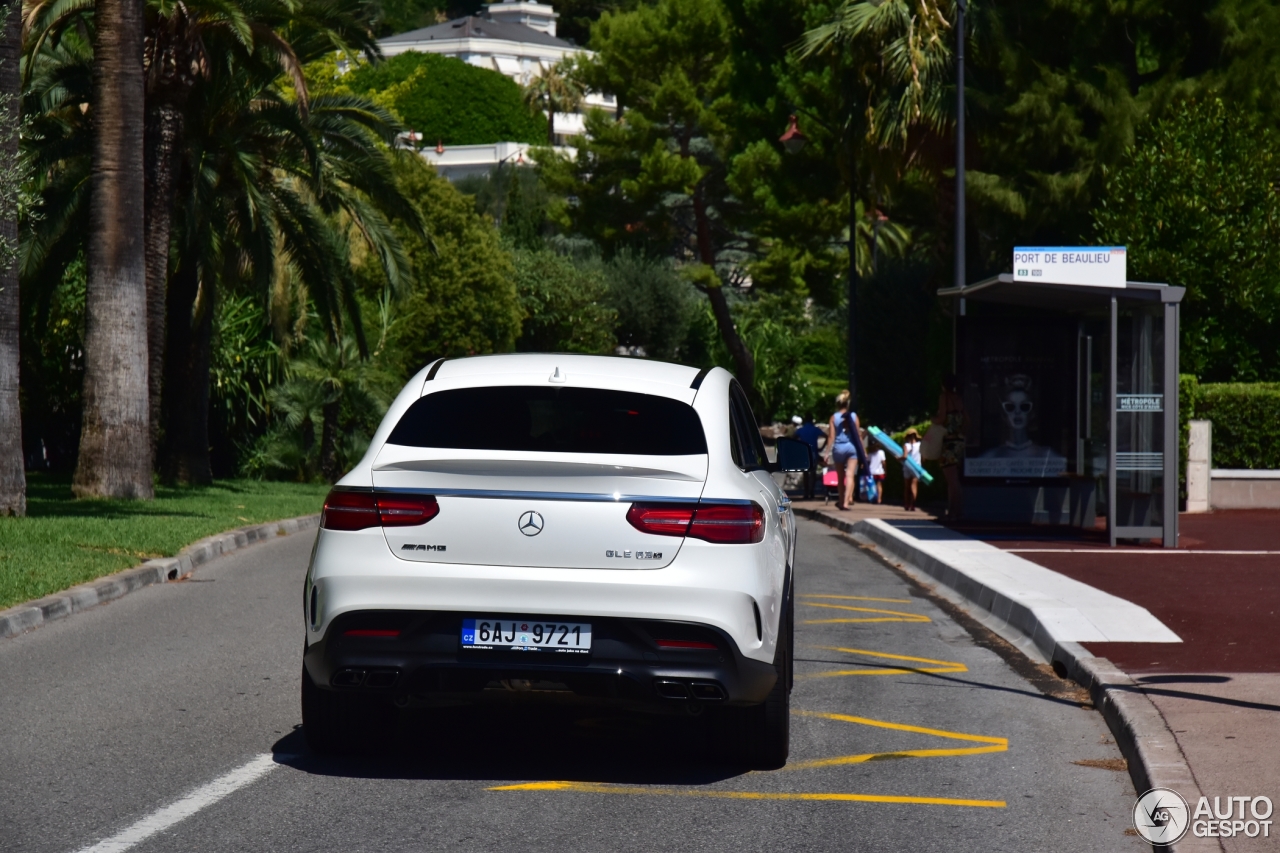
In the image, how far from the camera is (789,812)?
6.07m

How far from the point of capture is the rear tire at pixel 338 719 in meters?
6.78

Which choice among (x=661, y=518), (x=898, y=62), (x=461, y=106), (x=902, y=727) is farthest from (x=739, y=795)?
(x=461, y=106)

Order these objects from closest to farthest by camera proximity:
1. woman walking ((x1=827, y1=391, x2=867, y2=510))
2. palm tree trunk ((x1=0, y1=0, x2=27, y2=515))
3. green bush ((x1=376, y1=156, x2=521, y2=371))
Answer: palm tree trunk ((x1=0, y1=0, x2=27, y2=515)) < woman walking ((x1=827, y1=391, x2=867, y2=510)) < green bush ((x1=376, y1=156, x2=521, y2=371))

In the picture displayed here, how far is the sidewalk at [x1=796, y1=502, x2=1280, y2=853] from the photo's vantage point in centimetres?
688

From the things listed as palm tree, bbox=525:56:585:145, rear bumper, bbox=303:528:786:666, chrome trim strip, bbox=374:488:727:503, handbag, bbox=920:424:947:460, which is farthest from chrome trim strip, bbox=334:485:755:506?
palm tree, bbox=525:56:585:145

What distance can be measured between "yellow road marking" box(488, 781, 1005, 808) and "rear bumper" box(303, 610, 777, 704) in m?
0.38

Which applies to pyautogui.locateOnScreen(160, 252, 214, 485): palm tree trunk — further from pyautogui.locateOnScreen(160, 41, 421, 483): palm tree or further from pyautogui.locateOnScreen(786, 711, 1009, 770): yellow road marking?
pyautogui.locateOnScreen(786, 711, 1009, 770): yellow road marking

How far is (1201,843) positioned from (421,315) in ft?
145

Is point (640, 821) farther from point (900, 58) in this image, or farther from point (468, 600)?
point (900, 58)

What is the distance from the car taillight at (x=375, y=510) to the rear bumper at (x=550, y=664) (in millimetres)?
356

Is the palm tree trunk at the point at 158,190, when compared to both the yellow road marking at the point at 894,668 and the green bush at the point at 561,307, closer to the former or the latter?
the yellow road marking at the point at 894,668

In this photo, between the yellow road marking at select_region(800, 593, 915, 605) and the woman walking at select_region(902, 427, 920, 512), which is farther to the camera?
the woman walking at select_region(902, 427, 920, 512)

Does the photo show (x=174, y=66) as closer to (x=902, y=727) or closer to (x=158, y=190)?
(x=158, y=190)

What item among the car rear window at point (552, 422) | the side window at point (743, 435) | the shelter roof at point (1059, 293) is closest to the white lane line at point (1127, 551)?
the shelter roof at point (1059, 293)
